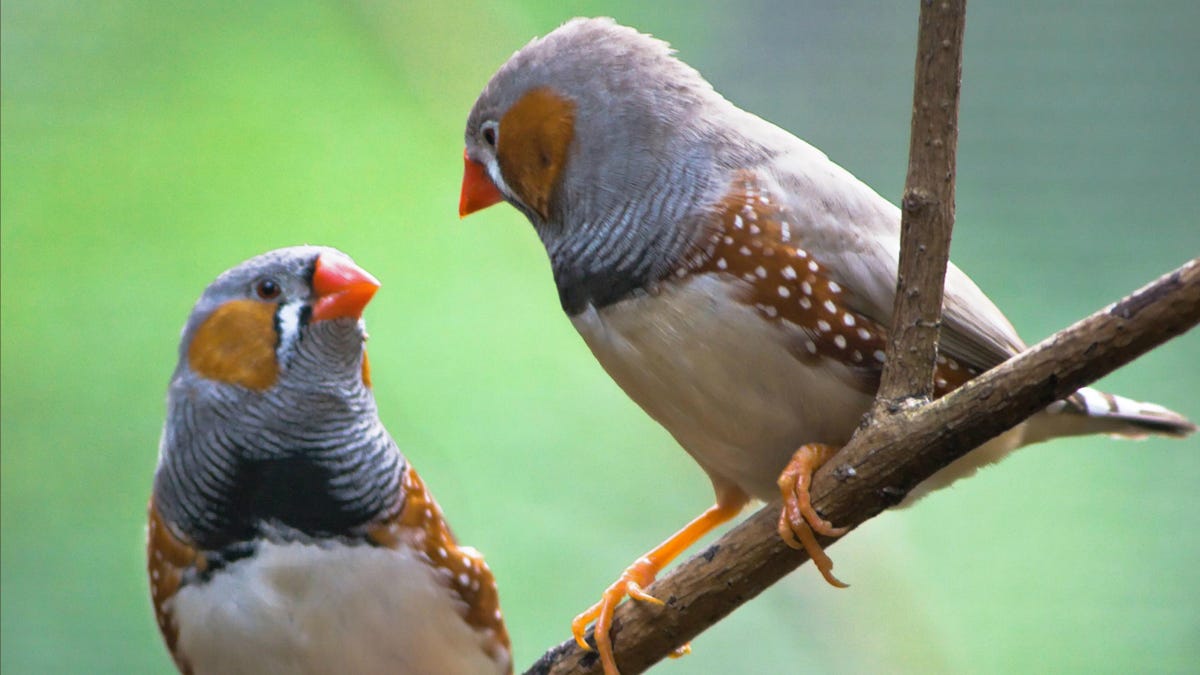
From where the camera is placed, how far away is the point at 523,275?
2697mm

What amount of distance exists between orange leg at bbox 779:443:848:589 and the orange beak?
58cm

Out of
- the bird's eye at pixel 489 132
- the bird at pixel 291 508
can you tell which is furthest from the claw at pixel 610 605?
the bird's eye at pixel 489 132

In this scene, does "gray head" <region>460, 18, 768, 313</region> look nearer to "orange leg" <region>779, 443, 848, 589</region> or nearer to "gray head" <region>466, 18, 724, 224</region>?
"gray head" <region>466, 18, 724, 224</region>

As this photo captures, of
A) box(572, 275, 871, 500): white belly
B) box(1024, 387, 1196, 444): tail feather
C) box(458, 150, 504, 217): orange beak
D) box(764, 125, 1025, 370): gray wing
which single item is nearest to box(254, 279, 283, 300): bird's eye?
box(458, 150, 504, 217): orange beak

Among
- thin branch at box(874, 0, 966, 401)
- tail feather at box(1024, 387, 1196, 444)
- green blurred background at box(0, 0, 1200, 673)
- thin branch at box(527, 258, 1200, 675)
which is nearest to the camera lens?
thin branch at box(527, 258, 1200, 675)

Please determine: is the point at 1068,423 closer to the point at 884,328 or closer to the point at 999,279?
the point at 884,328

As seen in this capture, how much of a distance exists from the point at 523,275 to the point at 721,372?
49.2 inches

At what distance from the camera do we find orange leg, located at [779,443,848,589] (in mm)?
1444

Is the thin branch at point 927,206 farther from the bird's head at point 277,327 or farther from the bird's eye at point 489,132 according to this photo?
the bird's head at point 277,327

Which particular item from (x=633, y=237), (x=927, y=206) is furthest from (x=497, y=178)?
(x=927, y=206)

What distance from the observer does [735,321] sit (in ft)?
4.87

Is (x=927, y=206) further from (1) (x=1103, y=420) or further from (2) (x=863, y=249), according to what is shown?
(1) (x=1103, y=420)

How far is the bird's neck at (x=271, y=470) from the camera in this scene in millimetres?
1754

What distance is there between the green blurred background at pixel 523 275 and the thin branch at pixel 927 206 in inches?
43.8
